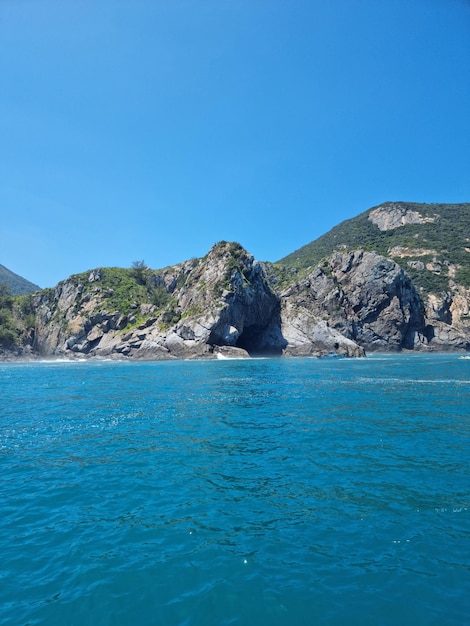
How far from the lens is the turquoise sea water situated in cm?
682

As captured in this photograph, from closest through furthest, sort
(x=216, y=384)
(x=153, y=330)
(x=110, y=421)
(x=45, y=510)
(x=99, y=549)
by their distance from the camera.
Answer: (x=99, y=549)
(x=45, y=510)
(x=110, y=421)
(x=216, y=384)
(x=153, y=330)

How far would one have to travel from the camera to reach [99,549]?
27.8ft

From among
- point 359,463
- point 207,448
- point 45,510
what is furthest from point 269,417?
point 45,510

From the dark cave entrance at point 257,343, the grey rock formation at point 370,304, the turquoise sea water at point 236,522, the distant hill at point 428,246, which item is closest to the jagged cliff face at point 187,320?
the dark cave entrance at point 257,343

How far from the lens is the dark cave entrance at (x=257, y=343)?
96.7 m

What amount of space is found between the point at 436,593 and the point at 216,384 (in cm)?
3139

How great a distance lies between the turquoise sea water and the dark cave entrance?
2987 inches

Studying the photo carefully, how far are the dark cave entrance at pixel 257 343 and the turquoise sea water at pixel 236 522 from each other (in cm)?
7587

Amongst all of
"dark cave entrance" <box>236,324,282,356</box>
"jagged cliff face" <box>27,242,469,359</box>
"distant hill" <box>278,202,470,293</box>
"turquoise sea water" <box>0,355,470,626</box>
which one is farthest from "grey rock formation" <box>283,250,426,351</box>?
"turquoise sea water" <box>0,355,470,626</box>

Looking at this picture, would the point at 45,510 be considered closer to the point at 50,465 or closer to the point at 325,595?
the point at 50,465

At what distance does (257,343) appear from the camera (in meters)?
101

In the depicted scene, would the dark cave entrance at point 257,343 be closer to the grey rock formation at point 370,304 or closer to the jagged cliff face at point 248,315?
the jagged cliff face at point 248,315

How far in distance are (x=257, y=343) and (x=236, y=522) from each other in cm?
9127

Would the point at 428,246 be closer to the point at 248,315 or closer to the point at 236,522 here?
the point at 248,315
